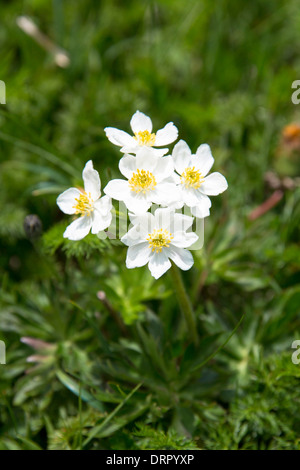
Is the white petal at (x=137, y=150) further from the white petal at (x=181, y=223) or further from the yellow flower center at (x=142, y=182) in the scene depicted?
the white petal at (x=181, y=223)

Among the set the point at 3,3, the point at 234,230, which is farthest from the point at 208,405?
the point at 3,3

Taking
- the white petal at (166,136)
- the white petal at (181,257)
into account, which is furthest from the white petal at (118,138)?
the white petal at (181,257)

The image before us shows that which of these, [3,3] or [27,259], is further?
[3,3]

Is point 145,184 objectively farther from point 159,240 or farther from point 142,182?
point 159,240

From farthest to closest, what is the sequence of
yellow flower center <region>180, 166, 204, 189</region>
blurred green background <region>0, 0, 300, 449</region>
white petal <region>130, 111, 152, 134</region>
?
blurred green background <region>0, 0, 300, 449</region> < white petal <region>130, 111, 152, 134</region> < yellow flower center <region>180, 166, 204, 189</region>

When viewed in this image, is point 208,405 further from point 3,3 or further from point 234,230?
point 3,3

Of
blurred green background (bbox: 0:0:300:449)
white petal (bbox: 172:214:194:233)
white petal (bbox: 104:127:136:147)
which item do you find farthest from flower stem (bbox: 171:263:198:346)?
white petal (bbox: 104:127:136:147)

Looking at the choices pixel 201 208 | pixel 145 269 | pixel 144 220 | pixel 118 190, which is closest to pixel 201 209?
pixel 201 208

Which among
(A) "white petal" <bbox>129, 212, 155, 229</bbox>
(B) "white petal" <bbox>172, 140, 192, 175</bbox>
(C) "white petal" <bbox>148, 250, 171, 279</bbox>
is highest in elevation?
(B) "white petal" <bbox>172, 140, 192, 175</bbox>

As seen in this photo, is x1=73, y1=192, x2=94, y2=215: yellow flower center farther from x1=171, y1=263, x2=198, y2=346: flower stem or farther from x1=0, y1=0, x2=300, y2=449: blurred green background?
x1=171, y1=263, x2=198, y2=346: flower stem
